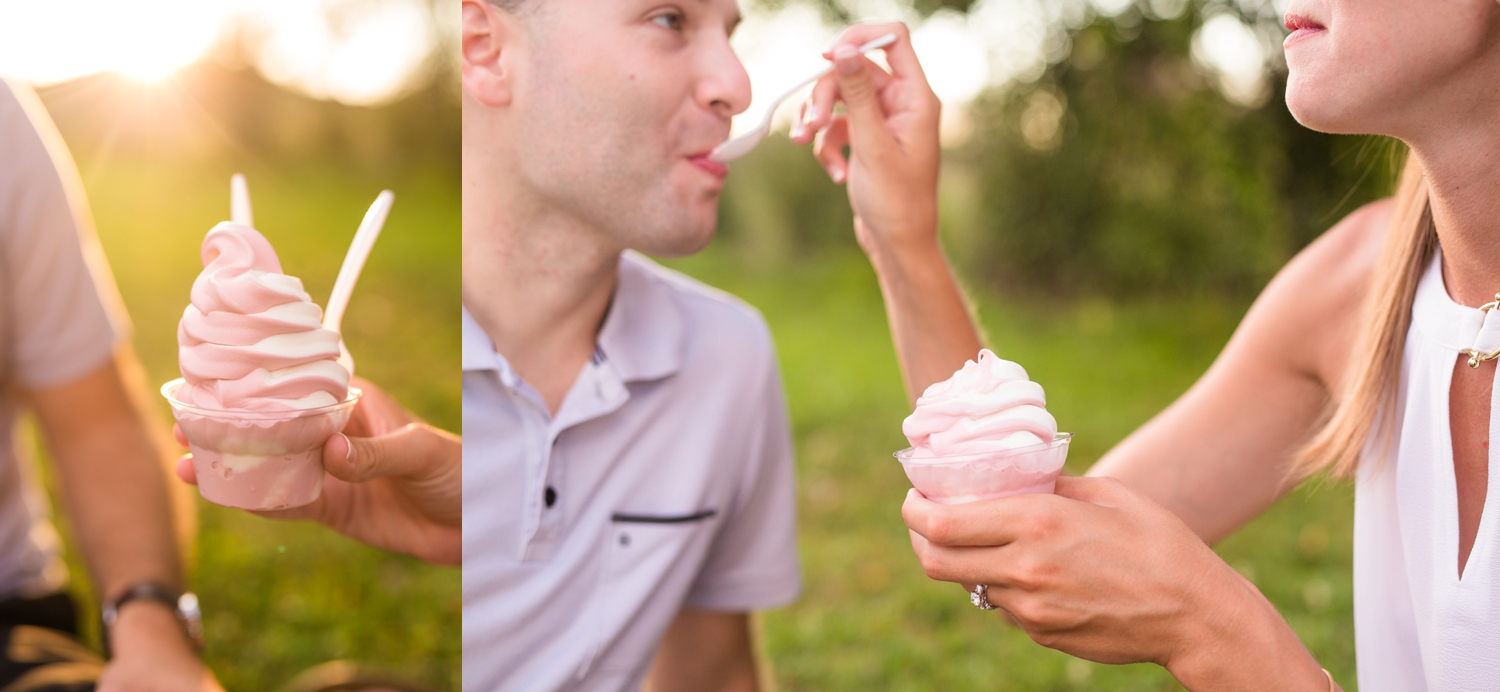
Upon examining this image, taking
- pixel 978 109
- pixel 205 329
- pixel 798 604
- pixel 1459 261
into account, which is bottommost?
pixel 798 604

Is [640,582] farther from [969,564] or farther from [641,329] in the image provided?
[969,564]

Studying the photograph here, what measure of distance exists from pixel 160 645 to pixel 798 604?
285 cm

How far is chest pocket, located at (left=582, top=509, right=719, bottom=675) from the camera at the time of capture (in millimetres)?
1864

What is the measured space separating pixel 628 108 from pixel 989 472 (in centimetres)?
89

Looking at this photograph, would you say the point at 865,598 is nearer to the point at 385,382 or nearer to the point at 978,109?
the point at 385,382

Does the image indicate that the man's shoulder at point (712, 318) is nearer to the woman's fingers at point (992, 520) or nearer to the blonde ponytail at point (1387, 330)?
the woman's fingers at point (992, 520)

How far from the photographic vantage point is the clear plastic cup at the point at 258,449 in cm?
135

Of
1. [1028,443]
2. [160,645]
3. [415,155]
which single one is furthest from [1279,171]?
[160,645]

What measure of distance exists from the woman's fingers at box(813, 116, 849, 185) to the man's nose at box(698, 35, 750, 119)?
10.5 inches

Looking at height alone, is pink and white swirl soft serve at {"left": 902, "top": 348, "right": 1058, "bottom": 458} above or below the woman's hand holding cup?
above

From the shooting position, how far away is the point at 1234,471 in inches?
81.4

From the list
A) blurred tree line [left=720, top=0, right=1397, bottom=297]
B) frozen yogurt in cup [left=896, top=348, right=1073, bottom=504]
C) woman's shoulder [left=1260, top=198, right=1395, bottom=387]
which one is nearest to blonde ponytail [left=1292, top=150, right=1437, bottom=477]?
woman's shoulder [left=1260, top=198, right=1395, bottom=387]

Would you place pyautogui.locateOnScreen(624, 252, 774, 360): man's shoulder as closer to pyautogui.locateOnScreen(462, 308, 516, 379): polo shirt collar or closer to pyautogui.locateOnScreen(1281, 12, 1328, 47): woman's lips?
pyautogui.locateOnScreen(462, 308, 516, 379): polo shirt collar

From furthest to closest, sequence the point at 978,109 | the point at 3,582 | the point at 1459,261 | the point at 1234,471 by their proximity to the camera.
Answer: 1. the point at 978,109
2. the point at 3,582
3. the point at 1234,471
4. the point at 1459,261
